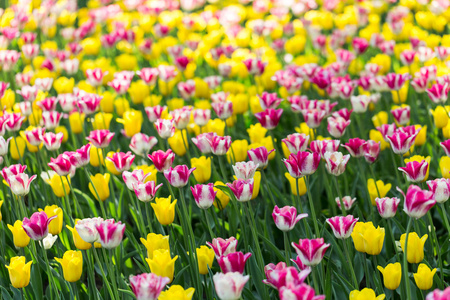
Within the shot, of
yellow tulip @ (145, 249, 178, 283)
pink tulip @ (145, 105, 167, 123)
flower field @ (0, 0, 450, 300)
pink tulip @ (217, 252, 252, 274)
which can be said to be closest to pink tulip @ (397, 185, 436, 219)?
flower field @ (0, 0, 450, 300)

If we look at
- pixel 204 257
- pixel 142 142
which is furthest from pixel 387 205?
pixel 142 142

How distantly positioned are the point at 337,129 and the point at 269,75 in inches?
70.0

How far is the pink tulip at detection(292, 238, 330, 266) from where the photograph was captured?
1.80 meters

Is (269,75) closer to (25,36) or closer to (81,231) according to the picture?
(25,36)

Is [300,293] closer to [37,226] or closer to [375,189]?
[37,226]

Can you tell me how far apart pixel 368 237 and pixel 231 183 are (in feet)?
2.80

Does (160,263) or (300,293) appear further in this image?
(160,263)

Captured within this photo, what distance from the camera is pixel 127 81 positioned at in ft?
12.4

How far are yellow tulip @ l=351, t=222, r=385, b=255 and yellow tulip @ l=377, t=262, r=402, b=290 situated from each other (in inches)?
4.8

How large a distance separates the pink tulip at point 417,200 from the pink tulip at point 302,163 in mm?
413

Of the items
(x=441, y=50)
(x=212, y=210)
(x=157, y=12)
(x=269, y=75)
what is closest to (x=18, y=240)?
(x=212, y=210)

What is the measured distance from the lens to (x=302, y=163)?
2227 mm

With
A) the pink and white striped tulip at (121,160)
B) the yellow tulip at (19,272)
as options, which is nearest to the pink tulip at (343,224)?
the pink and white striped tulip at (121,160)

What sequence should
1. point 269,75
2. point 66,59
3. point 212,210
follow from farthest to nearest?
point 66,59, point 269,75, point 212,210
